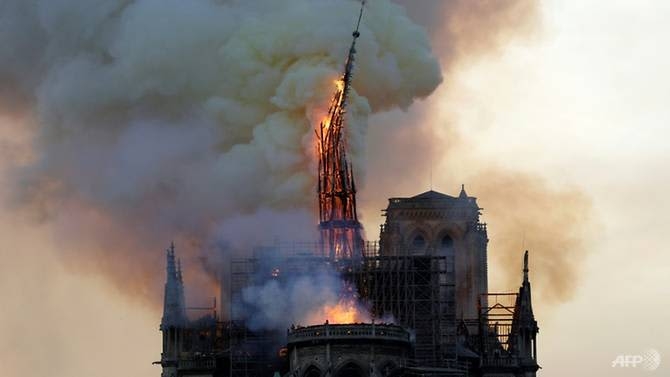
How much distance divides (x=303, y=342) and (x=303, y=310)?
7701 mm

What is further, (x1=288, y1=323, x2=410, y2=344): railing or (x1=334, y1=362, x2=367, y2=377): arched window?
(x1=288, y1=323, x2=410, y2=344): railing

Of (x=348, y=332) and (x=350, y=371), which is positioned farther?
(x=348, y=332)

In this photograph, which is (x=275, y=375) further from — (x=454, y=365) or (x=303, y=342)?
(x=454, y=365)

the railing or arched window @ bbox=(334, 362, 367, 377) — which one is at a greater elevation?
the railing

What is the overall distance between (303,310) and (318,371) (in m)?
10.3

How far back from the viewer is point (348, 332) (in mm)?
191125

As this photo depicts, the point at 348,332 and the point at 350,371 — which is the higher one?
the point at 348,332

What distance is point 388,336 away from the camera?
7554 inches

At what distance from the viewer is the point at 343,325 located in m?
192

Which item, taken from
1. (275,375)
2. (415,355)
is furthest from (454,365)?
(275,375)

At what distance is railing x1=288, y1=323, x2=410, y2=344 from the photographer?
190750 mm

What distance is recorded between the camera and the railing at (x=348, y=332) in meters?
191

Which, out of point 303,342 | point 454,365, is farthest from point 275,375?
point 454,365

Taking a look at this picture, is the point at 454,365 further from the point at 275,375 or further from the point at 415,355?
the point at 275,375
